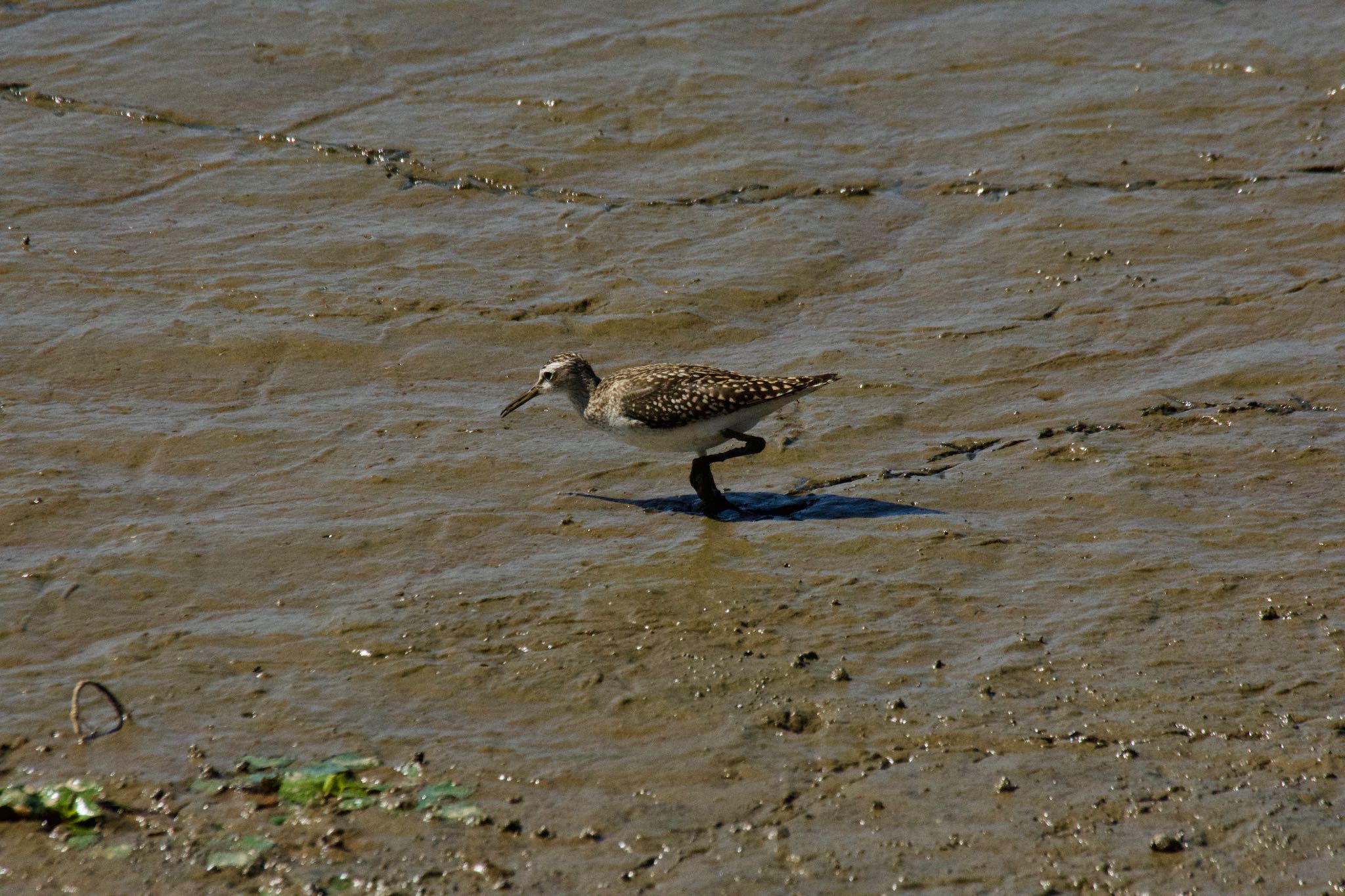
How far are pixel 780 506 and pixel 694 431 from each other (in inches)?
25.2

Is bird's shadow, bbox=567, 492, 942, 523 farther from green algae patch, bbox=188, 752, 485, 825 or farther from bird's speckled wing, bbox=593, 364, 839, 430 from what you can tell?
green algae patch, bbox=188, 752, 485, 825

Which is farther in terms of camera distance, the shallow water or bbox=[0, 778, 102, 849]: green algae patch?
the shallow water

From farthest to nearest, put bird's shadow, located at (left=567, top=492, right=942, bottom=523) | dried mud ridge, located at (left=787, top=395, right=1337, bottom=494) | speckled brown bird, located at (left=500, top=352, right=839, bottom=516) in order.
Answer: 1. dried mud ridge, located at (left=787, top=395, right=1337, bottom=494)
2. speckled brown bird, located at (left=500, top=352, right=839, bottom=516)
3. bird's shadow, located at (left=567, top=492, right=942, bottom=523)

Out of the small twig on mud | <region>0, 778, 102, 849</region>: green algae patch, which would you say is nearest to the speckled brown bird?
the small twig on mud

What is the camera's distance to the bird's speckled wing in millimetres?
8188

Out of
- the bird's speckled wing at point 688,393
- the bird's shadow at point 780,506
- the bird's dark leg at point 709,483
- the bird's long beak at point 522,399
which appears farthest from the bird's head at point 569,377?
the bird's dark leg at point 709,483

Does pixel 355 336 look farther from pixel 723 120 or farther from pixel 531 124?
pixel 723 120

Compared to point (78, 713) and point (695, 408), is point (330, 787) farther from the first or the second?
point (695, 408)

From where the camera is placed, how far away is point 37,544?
25.2 feet

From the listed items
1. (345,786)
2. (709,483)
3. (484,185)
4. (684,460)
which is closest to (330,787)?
(345,786)

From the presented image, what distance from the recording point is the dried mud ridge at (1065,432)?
28.0ft

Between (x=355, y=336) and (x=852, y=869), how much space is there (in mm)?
5938

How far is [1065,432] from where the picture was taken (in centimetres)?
885

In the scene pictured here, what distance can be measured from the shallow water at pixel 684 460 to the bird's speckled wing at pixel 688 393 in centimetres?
55
